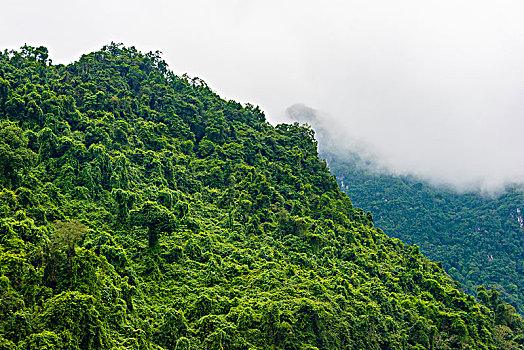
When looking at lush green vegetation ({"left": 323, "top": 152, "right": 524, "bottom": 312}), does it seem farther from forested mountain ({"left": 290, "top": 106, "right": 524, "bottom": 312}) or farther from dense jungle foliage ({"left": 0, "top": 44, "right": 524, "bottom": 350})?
dense jungle foliage ({"left": 0, "top": 44, "right": 524, "bottom": 350})

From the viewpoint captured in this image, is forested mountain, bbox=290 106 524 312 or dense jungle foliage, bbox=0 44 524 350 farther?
forested mountain, bbox=290 106 524 312

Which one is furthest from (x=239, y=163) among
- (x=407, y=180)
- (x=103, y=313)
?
(x=407, y=180)

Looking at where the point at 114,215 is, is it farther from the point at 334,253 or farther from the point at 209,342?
the point at 334,253

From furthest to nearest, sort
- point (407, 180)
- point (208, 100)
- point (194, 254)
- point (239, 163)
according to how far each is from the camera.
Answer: point (407, 180) → point (208, 100) → point (239, 163) → point (194, 254)

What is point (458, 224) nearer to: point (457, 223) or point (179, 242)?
point (457, 223)

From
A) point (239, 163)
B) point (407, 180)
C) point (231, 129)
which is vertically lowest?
point (239, 163)

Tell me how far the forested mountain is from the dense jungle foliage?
33.3 meters

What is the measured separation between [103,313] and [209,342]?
17.8 feet

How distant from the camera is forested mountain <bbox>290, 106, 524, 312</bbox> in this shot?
69125 millimetres

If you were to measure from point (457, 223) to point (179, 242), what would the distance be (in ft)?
230

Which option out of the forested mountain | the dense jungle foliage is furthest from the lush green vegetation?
the dense jungle foliage

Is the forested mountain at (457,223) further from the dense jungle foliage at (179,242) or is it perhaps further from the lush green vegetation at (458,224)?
the dense jungle foliage at (179,242)

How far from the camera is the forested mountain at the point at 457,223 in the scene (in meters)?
69.1

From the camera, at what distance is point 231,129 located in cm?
4734
